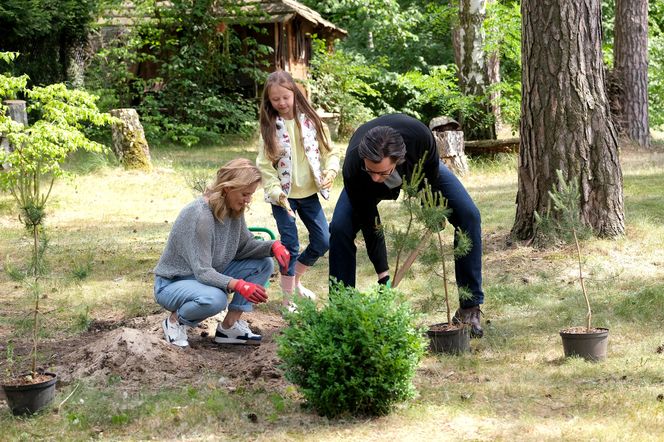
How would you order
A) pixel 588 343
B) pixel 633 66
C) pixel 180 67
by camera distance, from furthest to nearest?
1. pixel 180 67
2. pixel 633 66
3. pixel 588 343

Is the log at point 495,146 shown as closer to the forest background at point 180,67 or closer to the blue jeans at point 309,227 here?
the forest background at point 180,67

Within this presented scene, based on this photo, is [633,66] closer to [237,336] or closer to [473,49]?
[473,49]

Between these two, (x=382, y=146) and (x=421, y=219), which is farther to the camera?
(x=421, y=219)

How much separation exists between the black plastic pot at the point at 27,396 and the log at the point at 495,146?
39.4ft

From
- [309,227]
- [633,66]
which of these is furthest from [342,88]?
[309,227]

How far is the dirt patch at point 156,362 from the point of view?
193 inches

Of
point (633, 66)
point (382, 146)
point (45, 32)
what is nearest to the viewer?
point (382, 146)

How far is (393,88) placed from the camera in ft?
84.3

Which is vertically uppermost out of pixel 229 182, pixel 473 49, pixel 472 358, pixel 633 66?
pixel 473 49

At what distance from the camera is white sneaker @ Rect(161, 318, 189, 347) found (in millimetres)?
5508

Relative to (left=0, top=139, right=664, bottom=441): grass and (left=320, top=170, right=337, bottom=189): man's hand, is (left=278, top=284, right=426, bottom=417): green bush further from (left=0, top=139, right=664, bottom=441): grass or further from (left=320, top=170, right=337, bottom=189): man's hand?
(left=320, top=170, right=337, bottom=189): man's hand

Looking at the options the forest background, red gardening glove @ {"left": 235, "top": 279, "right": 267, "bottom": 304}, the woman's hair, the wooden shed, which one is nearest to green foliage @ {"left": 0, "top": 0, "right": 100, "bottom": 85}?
the forest background

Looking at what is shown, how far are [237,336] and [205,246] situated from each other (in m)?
0.73

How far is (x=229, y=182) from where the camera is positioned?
209 inches
